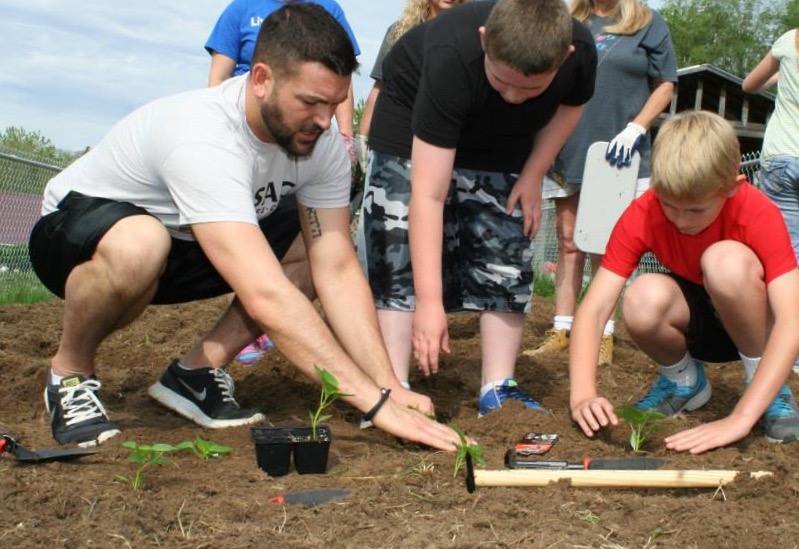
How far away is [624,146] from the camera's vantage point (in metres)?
4.95

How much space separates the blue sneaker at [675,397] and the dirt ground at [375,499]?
2.6 inches

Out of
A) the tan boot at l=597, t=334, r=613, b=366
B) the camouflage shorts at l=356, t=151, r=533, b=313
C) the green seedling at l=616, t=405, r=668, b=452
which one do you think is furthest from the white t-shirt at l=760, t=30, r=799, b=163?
the green seedling at l=616, t=405, r=668, b=452

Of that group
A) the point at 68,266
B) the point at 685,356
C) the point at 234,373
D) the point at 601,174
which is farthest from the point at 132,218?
the point at 601,174

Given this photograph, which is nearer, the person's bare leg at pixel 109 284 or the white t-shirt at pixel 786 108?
the person's bare leg at pixel 109 284

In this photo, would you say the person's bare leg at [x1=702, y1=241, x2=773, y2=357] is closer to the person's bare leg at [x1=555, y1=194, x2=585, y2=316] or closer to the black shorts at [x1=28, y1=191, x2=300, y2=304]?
the black shorts at [x1=28, y1=191, x2=300, y2=304]

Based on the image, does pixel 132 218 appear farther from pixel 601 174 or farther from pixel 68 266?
pixel 601 174

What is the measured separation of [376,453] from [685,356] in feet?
4.53

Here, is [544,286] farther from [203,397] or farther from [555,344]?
[203,397]

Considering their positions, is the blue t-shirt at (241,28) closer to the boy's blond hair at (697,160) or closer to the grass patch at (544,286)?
the boy's blond hair at (697,160)

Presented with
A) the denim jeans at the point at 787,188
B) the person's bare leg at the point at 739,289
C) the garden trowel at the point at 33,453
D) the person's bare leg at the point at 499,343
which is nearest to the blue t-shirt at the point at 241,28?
the person's bare leg at the point at 499,343

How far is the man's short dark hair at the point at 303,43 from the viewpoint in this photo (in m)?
3.12

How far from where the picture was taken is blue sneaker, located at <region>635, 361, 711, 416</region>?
3838 mm

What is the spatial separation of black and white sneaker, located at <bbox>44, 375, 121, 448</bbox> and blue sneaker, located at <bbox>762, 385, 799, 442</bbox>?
7.41ft

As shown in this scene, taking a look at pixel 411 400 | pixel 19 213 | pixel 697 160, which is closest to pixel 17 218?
pixel 19 213
